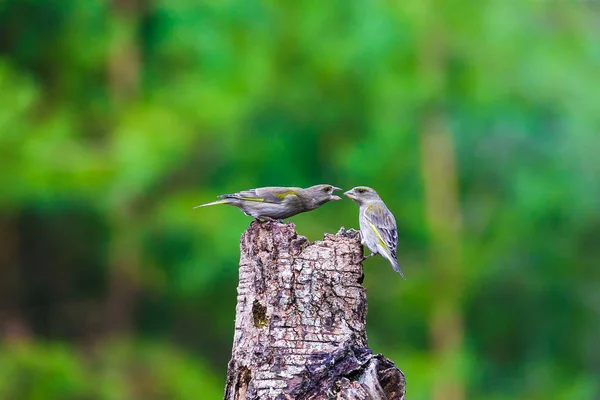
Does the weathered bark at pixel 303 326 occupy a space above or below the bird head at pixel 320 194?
below

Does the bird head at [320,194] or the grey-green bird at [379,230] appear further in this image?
the grey-green bird at [379,230]

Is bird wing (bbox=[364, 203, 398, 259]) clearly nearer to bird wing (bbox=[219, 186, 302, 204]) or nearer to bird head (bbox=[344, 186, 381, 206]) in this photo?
bird head (bbox=[344, 186, 381, 206])

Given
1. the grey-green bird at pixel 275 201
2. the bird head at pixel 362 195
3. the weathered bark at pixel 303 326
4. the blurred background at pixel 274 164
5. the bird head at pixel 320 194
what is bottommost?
the weathered bark at pixel 303 326

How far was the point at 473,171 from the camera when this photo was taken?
50.5 ft

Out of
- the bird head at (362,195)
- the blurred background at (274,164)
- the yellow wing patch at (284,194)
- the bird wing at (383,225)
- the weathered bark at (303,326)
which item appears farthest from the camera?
the blurred background at (274,164)

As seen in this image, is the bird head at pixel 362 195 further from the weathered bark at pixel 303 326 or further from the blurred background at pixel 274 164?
the blurred background at pixel 274 164

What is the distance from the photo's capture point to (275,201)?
6.64 meters

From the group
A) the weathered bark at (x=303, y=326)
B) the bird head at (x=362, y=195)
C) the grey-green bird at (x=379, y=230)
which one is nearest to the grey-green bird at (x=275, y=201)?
the grey-green bird at (x=379, y=230)

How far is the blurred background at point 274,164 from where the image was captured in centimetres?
1339

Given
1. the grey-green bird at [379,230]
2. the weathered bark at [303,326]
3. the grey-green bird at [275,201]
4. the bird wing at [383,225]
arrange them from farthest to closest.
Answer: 1. the bird wing at [383,225]
2. the grey-green bird at [379,230]
3. the grey-green bird at [275,201]
4. the weathered bark at [303,326]

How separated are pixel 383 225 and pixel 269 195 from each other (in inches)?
46.1

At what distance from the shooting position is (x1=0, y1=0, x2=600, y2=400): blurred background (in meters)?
13.4

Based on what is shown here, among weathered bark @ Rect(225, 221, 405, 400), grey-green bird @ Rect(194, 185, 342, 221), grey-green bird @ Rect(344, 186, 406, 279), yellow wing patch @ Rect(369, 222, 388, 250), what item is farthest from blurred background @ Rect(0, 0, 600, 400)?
weathered bark @ Rect(225, 221, 405, 400)

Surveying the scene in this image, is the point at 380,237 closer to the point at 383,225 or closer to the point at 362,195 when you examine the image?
the point at 383,225
